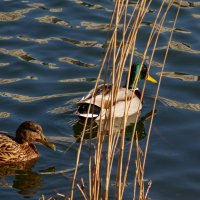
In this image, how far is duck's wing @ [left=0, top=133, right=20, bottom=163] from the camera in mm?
10453

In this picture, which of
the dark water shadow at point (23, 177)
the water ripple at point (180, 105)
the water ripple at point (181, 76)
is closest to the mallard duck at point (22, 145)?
the dark water shadow at point (23, 177)

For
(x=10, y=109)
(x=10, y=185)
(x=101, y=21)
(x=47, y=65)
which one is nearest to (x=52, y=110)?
(x=10, y=109)

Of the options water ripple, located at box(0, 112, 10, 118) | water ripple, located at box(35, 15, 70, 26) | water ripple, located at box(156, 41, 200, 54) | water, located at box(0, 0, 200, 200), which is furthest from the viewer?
water ripple, located at box(35, 15, 70, 26)

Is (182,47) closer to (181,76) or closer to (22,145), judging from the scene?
(181,76)

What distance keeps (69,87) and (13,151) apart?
2.07 m

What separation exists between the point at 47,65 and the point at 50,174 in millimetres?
3488

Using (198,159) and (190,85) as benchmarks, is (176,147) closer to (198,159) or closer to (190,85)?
(198,159)

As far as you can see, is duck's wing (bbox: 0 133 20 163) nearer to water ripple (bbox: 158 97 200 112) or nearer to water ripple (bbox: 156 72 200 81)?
water ripple (bbox: 158 97 200 112)

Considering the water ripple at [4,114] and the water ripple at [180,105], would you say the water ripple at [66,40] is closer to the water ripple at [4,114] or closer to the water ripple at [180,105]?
the water ripple at [180,105]

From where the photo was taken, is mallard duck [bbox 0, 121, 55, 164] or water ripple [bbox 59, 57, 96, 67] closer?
mallard duck [bbox 0, 121, 55, 164]

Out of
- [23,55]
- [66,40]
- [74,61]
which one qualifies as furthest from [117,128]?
[66,40]

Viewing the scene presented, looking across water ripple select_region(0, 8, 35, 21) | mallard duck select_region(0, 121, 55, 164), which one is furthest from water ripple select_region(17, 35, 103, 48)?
mallard duck select_region(0, 121, 55, 164)

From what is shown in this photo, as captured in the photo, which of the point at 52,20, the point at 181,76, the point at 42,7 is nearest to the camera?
the point at 181,76

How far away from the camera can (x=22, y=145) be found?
10.7 m
